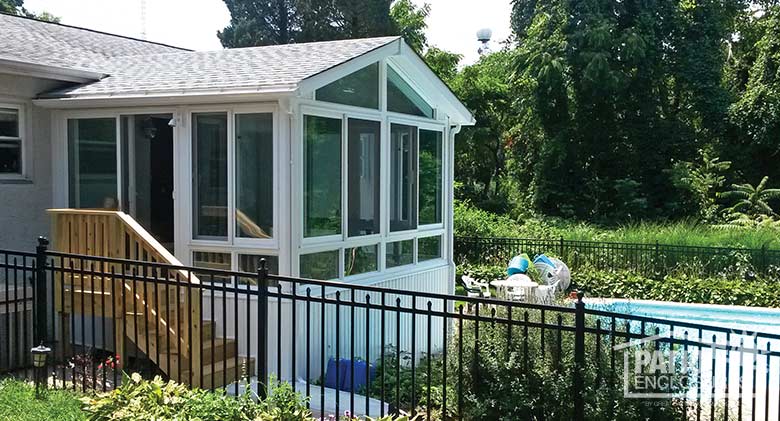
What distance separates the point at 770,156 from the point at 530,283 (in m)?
15.4

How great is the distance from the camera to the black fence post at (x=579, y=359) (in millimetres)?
4781

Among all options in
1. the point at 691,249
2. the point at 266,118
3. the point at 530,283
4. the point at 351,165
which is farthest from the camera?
the point at 691,249

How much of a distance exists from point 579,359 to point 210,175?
492cm

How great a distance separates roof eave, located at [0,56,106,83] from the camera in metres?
8.27

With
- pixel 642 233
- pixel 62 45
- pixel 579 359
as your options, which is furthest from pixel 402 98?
pixel 642 233

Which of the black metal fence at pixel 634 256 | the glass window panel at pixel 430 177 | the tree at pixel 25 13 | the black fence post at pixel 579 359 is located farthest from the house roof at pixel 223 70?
the tree at pixel 25 13

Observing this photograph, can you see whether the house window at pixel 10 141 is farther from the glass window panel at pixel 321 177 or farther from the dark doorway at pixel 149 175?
the glass window panel at pixel 321 177

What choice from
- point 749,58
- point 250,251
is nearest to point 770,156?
point 749,58

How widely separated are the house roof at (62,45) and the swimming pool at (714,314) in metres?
9.23

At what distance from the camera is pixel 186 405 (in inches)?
202

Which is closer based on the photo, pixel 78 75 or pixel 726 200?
pixel 78 75

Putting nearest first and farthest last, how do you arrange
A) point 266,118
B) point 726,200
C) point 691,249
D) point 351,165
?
point 266,118, point 351,165, point 691,249, point 726,200

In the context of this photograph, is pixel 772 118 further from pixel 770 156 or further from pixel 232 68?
pixel 232 68

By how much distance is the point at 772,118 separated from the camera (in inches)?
894
